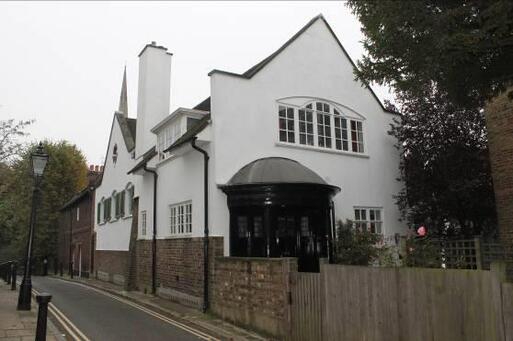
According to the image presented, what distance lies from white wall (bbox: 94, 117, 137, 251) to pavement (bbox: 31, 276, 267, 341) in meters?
6.23

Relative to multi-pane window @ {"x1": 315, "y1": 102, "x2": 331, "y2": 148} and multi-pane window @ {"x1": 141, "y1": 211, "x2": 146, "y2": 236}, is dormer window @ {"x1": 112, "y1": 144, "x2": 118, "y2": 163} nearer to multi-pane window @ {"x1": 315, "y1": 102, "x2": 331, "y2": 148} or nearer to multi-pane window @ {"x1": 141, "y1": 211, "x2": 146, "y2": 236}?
multi-pane window @ {"x1": 141, "y1": 211, "x2": 146, "y2": 236}

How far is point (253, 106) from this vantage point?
14297mm

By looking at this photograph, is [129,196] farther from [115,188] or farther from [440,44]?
[440,44]

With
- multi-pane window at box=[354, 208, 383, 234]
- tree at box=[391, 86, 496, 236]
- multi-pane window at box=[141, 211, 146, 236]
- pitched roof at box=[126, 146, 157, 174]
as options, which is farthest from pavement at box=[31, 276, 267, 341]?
tree at box=[391, 86, 496, 236]

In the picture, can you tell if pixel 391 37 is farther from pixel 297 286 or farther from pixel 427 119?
pixel 427 119

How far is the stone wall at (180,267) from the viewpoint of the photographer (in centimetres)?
1382

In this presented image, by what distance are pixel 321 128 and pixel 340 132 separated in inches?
32.3

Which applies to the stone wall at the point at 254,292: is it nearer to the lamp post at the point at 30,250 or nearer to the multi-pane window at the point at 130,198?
the lamp post at the point at 30,250

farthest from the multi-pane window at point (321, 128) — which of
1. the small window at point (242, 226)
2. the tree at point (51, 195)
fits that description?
the tree at point (51, 195)

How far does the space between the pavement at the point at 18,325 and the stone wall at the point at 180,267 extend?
411cm

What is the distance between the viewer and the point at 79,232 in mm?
35656

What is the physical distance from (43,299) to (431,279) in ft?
20.0

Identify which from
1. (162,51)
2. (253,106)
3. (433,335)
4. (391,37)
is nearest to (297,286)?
(433,335)

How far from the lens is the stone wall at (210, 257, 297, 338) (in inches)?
383
